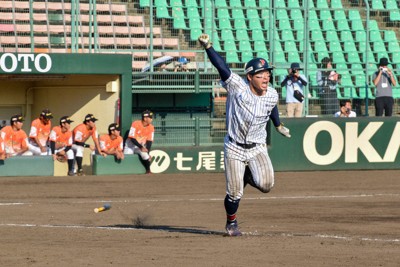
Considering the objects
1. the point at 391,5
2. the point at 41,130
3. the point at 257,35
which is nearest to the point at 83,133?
the point at 41,130

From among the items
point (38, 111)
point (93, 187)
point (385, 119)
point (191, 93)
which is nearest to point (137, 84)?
point (191, 93)

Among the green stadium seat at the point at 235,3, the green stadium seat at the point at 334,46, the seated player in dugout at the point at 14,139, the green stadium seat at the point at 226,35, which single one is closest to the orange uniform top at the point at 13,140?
the seated player in dugout at the point at 14,139

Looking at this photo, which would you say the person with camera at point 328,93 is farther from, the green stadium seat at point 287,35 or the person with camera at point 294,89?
the green stadium seat at point 287,35

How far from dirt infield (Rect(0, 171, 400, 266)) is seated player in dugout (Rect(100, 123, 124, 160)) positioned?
74cm

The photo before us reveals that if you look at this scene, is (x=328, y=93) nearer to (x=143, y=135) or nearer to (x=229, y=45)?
(x=229, y=45)

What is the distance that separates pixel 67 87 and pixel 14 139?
102 inches

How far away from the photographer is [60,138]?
825 inches

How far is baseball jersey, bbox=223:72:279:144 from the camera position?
32.9 ft

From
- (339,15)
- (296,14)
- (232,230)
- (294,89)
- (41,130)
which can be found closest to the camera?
(232,230)

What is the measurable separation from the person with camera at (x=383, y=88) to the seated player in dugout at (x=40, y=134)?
25.2 ft

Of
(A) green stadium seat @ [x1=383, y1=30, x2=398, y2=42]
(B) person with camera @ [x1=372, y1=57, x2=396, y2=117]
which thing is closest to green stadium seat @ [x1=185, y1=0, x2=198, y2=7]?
Result: (B) person with camera @ [x1=372, y1=57, x2=396, y2=117]

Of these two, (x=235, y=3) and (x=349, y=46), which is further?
(x=349, y=46)

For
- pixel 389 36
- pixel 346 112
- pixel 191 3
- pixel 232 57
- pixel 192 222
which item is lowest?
pixel 192 222

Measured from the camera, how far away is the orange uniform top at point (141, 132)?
68.1 ft
